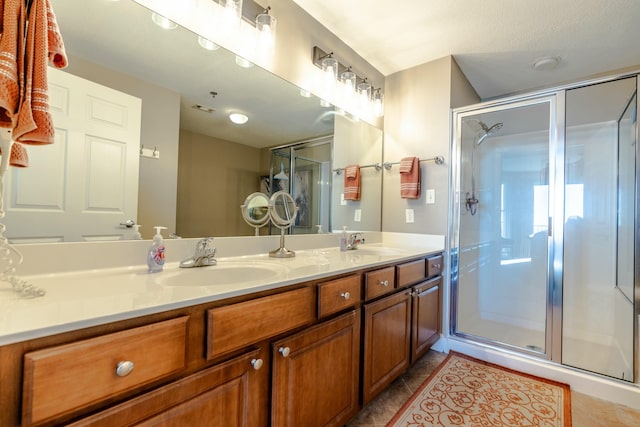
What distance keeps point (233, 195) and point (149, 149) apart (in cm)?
44

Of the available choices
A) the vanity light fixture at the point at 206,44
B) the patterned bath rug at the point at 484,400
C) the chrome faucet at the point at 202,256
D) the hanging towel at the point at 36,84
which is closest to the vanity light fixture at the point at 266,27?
the vanity light fixture at the point at 206,44

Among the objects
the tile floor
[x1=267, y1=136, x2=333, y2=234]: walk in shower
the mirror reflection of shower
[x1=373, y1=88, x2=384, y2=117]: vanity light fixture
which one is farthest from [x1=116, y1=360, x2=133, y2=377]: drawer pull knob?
the mirror reflection of shower

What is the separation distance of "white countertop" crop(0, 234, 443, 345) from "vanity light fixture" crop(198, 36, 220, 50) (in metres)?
1.01

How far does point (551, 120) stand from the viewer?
1.96 meters

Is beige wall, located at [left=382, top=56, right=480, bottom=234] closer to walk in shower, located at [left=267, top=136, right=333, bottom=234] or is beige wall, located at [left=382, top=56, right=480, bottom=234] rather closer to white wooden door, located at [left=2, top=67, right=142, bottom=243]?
walk in shower, located at [left=267, top=136, right=333, bottom=234]

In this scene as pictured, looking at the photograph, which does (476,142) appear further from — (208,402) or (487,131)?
(208,402)

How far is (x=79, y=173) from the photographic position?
1.02 metres

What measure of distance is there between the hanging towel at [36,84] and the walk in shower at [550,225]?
2.34 meters

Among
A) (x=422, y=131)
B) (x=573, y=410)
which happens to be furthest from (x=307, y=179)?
(x=573, y=410)

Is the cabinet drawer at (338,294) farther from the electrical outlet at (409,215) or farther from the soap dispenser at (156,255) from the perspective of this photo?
the electrical outlet at (409,215)

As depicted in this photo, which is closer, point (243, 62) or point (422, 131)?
point (243, 62)

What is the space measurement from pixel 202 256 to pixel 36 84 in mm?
756

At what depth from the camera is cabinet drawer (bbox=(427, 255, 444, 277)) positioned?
6.57 ft

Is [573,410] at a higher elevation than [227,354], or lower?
lower
